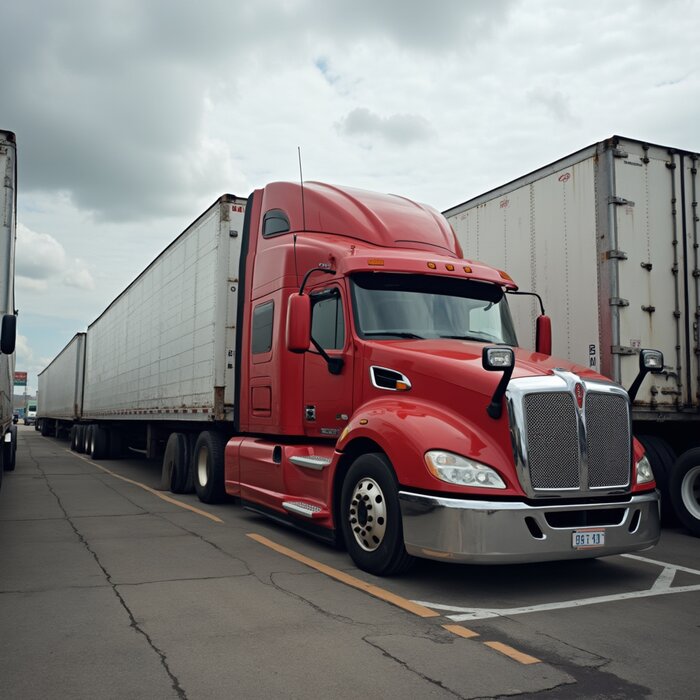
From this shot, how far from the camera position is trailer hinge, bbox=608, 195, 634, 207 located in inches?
340

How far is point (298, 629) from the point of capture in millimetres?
4512

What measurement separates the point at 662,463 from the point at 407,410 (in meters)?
4.42

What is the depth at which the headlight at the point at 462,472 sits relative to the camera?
526cm

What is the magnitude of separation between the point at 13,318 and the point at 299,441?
337 centimetres

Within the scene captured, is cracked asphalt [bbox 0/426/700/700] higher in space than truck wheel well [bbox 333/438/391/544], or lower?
lower

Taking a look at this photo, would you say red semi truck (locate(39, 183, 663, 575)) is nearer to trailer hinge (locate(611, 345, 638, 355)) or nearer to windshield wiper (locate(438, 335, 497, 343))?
windshield wiper (locate(438, 335, 497, 343))

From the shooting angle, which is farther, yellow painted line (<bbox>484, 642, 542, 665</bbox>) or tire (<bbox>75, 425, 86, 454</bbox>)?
tire (<bbox>75, 425, 86, 454</bbox>)

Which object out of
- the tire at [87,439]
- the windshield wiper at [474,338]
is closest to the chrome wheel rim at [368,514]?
the windshield wiper at [474,338]

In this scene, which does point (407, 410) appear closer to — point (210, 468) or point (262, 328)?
point (262, 328)

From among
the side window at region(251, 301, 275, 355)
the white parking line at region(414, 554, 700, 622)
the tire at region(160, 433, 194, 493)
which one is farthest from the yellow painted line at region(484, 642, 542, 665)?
the tire at region(160, 433, 194, 493)

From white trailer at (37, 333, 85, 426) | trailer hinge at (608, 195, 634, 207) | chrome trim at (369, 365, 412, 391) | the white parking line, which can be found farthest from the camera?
white trailer at (37, 333, 85, 426)

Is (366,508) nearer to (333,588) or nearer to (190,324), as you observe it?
(333,588)

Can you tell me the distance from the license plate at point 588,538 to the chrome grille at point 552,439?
333 mm

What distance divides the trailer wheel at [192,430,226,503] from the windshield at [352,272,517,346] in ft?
15.3
